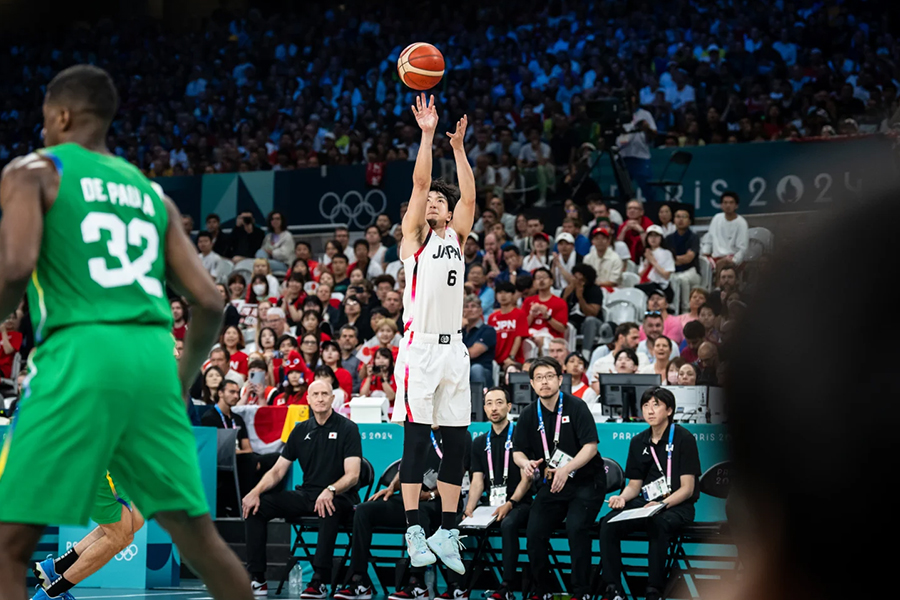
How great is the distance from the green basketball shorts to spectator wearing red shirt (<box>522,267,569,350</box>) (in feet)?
36.6

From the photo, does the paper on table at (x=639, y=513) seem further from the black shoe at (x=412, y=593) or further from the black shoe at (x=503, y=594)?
the black shoe at (x=412, y=593)

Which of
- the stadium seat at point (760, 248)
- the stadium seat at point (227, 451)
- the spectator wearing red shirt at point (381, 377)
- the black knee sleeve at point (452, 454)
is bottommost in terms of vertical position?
the stadium seat at point (227, 451)

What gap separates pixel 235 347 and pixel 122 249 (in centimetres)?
1262

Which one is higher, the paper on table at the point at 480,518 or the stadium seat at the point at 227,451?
the stadium seat at the point at 227,451

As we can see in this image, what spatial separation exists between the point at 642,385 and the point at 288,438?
159 inches

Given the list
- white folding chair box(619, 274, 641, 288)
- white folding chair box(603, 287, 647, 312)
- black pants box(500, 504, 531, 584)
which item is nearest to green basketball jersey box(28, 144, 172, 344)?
black pants box(500, 504, 531, 584)

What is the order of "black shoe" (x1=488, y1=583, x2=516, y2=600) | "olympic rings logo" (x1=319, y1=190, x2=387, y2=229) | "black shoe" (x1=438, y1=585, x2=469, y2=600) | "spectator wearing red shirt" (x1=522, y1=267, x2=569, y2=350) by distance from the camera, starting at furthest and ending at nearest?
"olympic rings logo" (x1=319, y1=190, x2=387, y2=229), "spectator wearing red shirt" (x1=522, y1=267, x2=569, y2=350), "black shoe" (x1=438, y1=585, x2=469, y2=600), "black shoe" (x1=488, y1=583, x2=516, y2=600)

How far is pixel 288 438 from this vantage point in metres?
12.5

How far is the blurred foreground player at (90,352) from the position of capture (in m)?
4.08

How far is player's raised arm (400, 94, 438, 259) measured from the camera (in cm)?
911

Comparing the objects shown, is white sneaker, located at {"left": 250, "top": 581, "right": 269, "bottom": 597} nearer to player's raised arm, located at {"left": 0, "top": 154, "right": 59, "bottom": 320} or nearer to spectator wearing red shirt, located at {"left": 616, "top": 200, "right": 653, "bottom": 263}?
spectator wearing red shirt, located at {"left": 616, "top": 200, "right": 653, "bottom": 263}

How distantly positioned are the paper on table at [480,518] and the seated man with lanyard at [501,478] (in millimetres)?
66

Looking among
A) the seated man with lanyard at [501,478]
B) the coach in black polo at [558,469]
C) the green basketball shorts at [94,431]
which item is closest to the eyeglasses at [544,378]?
the coach in black polo at [558,469]

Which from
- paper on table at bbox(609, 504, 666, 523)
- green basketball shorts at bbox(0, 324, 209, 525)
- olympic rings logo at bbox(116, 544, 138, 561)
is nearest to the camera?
green basketball shorts at bbox(0, 324, 209, 525)
